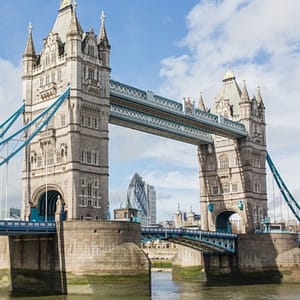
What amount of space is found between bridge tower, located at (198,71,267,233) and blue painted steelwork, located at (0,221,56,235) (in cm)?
3147

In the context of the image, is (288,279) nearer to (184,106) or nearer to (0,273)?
(184,106)

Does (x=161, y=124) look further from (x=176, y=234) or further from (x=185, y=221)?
(x=185, y=221)

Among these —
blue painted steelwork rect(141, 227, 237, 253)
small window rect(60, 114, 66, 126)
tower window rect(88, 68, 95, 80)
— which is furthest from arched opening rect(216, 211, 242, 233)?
small window rect(60, 114, 66, 126)

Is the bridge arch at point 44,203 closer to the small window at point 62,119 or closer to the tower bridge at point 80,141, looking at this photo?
the tower bridge at point 80,141

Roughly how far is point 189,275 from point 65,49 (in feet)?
105

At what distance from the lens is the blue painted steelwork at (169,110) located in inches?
2301

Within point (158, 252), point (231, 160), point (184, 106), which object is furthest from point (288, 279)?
point (158, 252)

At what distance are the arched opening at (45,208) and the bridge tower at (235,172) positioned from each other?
24.9 m

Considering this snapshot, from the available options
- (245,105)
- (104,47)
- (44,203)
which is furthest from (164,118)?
(44,203)

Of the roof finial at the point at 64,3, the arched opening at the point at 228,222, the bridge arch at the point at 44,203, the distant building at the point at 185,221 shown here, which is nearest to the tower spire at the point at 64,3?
the roof finial at the point at 64,3

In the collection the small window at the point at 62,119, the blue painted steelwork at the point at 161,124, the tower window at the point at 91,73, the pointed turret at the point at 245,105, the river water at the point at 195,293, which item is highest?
the pointed turret at the point at 245,105

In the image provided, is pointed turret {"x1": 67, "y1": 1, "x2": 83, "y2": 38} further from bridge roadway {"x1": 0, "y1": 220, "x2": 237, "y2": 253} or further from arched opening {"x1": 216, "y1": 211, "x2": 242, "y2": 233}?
arched opening {"x1": 216, "y1": 211, "x2": 242, "y2": 233}

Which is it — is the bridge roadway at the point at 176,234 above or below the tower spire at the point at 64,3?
below

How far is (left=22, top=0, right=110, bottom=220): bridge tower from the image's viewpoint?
52.3 meters
